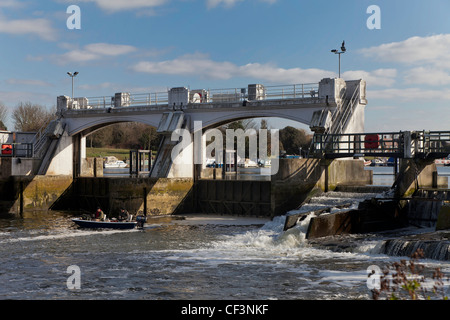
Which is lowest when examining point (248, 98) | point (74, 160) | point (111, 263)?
point (111, 263)

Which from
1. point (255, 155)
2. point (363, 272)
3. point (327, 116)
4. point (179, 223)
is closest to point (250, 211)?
point (179, 223)

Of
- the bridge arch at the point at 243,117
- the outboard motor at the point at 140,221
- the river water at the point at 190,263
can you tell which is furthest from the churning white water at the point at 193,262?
the bridge arch at the point at 243,117

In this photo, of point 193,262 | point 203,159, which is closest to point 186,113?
point 203,159

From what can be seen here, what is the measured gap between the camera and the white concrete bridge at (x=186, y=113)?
33.2m

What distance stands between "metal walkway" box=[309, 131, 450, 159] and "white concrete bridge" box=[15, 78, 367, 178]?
48.1 inches

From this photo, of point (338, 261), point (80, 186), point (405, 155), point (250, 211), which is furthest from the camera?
point (80, 186)

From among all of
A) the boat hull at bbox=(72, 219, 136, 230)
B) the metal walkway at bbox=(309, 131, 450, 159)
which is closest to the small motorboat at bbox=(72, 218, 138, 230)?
the boat hull at bbox=(72, 219, 136, 230)

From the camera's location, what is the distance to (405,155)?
2888 cm

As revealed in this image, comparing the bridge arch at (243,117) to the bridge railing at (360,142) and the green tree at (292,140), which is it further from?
the green tree at (292,140)

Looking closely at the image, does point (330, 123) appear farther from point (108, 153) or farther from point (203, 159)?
point (108, 153)

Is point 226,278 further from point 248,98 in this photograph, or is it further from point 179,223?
point 248,98

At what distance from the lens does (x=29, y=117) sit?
94438 millimetres

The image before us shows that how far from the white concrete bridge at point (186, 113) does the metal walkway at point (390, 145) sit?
1.22m
